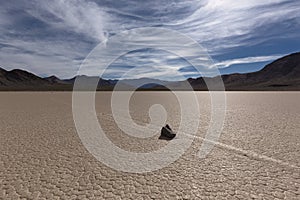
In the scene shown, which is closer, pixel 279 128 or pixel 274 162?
pixel 274 162

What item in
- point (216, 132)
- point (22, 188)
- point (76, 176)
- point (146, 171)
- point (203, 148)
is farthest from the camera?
point (216, 132)

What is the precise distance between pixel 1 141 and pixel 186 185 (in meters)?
5.87

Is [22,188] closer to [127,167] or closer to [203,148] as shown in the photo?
[127,167]

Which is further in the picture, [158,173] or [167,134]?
[167,134]

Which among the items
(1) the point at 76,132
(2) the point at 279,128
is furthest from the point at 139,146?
(2) the point at 279,128

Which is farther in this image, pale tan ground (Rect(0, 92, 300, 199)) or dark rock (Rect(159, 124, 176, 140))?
dark rock (Rect(159, 124, 176, 140))

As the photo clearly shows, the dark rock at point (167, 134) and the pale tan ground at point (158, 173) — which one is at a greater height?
the dark rock at point (167, 134)

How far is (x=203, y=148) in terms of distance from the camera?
6.35m

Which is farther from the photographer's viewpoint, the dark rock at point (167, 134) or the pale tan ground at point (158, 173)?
Answer: the dark rock at point (167, 134)

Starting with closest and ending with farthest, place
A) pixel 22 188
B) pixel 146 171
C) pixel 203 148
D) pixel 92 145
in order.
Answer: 1. pixel 22 188
2. pixel 146 171
3. pixel 203 148
4. pixel 92 145

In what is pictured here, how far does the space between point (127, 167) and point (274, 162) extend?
298 centimetres

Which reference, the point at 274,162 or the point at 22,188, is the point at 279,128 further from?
the point at 22,188

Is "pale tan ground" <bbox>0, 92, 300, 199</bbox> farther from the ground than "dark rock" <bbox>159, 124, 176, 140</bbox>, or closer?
closer

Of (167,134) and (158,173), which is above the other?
(167,134)
